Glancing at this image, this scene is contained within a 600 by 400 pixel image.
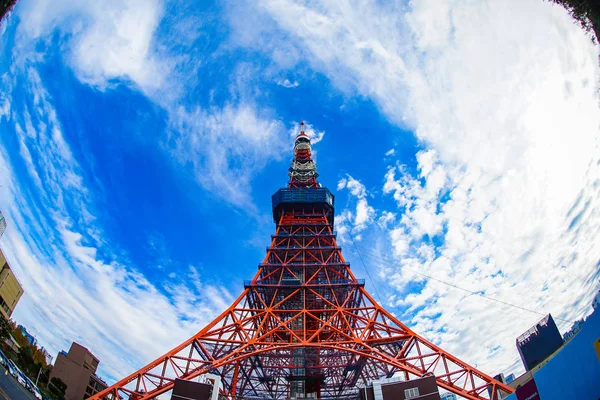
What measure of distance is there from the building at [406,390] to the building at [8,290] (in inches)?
1637

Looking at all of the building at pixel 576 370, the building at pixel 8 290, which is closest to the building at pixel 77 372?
the building at pixel 8 290

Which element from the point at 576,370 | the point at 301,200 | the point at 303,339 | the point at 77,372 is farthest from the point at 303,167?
the point at 77,372

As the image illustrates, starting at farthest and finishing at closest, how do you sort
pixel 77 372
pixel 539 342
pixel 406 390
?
1. pixel 539 342
2. pixel 77 372
3. pixel 406 390

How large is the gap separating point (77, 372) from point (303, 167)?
37582 millimetres

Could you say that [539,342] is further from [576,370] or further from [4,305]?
[4,305]

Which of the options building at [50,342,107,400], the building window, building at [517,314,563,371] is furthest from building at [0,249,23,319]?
building at [517,314,563,371]

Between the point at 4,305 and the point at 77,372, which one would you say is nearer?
the point at 4,305

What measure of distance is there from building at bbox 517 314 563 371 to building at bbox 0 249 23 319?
213ft

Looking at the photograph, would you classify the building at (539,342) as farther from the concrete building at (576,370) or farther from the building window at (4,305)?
the building window at (4,305)

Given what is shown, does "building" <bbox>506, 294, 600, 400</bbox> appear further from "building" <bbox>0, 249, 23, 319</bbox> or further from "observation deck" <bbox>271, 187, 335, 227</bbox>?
"building" <bbox>0, 249, 23, 319</bbox>

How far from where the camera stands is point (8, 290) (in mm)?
42250

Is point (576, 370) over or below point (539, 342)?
below

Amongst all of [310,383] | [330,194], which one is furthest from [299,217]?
[310,383]

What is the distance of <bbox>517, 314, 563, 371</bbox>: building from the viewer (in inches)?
1853
